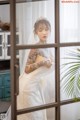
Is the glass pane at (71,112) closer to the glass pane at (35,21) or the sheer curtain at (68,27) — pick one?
the sheer curtain at (68,27)

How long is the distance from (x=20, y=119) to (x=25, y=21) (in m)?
1.13

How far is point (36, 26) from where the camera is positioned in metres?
2.97

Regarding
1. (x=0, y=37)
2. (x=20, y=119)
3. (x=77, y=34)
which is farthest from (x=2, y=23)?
(x=20, y=119)

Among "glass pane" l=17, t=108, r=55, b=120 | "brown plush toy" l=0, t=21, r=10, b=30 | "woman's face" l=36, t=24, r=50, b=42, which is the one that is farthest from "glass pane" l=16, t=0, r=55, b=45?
"brown plush toy" l=0, t=21, r=10, b=30

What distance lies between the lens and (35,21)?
116 inches

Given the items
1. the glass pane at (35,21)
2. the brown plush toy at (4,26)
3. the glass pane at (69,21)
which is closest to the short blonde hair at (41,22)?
the glass pane at (35,21)

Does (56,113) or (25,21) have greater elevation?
(25,21)

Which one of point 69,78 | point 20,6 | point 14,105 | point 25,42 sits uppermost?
point 20,6

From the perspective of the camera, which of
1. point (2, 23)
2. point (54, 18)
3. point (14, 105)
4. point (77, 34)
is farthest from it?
point (2, 23)

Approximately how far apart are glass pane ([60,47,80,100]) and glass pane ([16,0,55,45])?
0.28 metres

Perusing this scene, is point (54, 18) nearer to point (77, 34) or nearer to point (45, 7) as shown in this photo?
point (45, 7)

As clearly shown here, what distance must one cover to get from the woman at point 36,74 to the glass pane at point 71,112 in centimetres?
29

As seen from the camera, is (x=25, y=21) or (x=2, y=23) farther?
(x=2, y=23)

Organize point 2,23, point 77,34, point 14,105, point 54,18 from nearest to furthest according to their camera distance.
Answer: point 14,105 < point 54,18 < point 77,34 < point 2,23
